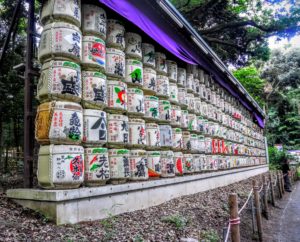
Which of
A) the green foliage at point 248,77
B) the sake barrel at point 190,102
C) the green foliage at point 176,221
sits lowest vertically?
the green foliage at point 176,221

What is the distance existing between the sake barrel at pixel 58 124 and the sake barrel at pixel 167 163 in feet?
7.34

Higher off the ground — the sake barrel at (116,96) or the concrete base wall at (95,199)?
the sake barrel at (116,96)

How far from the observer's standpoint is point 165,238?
12.0 ft

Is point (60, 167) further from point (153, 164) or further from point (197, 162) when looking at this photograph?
point (197, 162)

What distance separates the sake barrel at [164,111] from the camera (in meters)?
5.71

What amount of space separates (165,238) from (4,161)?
17.8 feet

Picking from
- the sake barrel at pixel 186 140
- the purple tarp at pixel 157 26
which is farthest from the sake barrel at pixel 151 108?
the sake barrel at pixel 186 140

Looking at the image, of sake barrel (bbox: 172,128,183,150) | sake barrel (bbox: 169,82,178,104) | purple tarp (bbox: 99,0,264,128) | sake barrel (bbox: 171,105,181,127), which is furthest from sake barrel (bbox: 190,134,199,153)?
purple tarp (bbox: 99,0,264,128)

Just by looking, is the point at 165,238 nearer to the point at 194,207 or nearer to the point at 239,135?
the point at 194,207

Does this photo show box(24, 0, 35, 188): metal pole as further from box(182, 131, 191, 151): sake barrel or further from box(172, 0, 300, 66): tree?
box(172, 0, 300, 66): tree

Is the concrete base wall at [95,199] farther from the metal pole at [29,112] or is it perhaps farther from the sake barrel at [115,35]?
the sake barrel at [115,35]

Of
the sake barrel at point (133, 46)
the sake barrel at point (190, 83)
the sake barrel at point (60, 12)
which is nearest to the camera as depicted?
the sake barrel at point (60, 12)

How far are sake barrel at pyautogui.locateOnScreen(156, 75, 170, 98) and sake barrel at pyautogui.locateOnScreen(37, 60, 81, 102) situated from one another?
232 centimetres

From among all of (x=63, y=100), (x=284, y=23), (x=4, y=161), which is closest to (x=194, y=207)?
(x=63, y=100)
